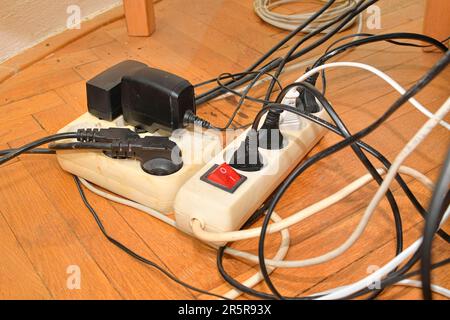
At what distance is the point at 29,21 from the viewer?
978 mm

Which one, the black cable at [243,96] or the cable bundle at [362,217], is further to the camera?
the black cable at [243,96]

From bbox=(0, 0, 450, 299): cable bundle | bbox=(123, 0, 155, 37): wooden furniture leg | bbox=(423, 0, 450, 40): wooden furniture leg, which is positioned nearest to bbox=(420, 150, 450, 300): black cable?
bbox=(0, 0, 450, 299): cable bundle

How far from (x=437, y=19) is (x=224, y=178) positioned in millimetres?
611

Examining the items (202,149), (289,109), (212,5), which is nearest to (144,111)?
(202,149)

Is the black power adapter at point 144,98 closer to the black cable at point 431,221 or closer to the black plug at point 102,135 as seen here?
the black plug at point 102,135

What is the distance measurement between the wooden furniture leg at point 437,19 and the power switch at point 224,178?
0.59 meters

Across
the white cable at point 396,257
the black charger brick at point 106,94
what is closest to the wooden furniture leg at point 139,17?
the black charger brick at point 106,94

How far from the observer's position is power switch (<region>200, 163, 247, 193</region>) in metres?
0.54

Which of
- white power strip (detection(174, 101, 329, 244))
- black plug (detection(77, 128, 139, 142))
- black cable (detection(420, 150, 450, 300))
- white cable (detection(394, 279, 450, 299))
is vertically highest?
black cable (detection(420, 150, 450, 300))

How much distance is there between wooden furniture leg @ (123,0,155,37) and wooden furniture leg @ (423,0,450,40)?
0.54 metres

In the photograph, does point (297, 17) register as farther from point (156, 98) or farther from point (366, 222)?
point (366, 222)

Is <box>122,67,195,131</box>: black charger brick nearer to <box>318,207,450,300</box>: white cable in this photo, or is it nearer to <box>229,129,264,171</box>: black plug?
<box>229,129,264,171</box>: black plug

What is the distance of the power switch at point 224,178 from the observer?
0.54 meters
